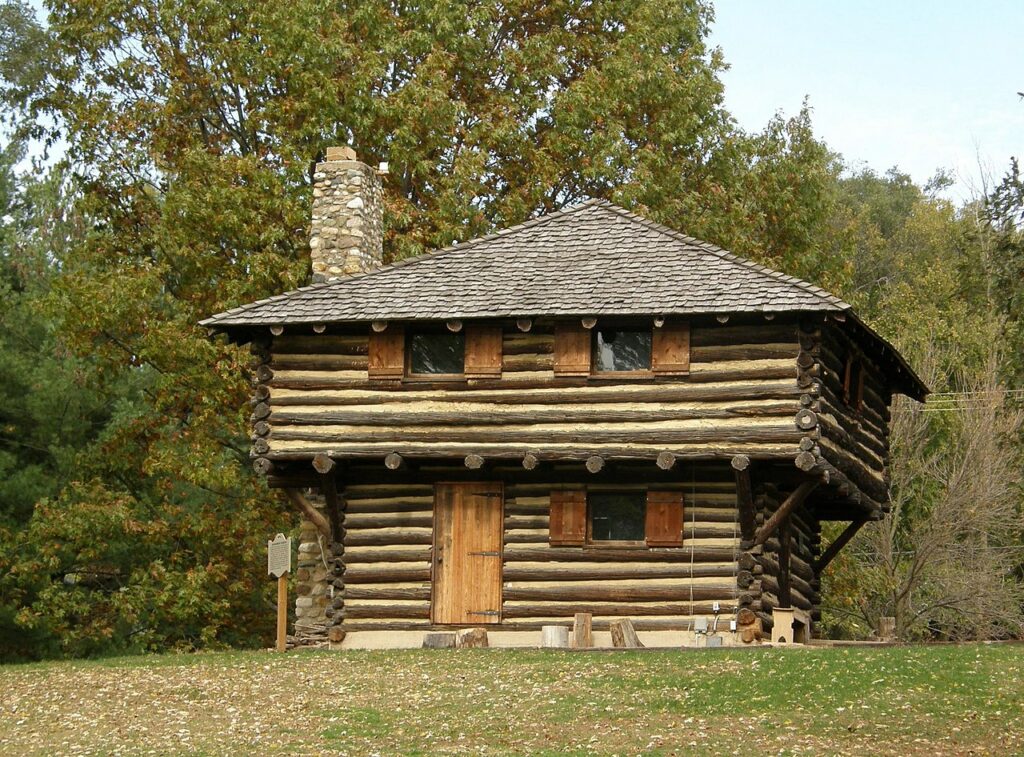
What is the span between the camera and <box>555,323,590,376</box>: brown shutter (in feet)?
87.7

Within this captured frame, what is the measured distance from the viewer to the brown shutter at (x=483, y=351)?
1067 inches

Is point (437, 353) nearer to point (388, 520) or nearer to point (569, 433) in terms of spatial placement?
point (569, 433)

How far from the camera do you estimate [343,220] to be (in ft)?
102

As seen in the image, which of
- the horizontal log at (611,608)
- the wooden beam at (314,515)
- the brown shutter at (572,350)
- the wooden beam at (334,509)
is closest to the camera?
the horizontal log at (611,608)

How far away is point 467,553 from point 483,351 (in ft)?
10.4

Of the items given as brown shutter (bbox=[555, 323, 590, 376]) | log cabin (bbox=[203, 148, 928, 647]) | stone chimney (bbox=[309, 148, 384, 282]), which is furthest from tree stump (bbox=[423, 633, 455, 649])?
stone chimney (bbox=[309, 148, 384, 282])

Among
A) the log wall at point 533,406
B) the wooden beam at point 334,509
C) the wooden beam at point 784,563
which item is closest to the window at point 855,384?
the wooden beam at point 784,563

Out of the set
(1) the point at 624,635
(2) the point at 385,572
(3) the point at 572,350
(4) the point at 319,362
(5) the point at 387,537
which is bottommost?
(1) the point at 624,635

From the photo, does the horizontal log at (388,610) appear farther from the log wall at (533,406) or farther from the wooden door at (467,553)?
the log wall at (533,406)

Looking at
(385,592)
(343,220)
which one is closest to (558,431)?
(385,592)

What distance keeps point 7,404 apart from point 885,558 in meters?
19.5

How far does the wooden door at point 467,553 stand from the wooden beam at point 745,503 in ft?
12.2

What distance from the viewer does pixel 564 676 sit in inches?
848

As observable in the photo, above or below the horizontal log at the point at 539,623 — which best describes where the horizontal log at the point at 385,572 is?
above
